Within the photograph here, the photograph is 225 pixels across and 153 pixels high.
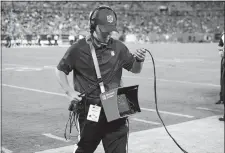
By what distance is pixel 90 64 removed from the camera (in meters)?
3.52

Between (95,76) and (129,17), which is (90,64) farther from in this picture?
(129,17)

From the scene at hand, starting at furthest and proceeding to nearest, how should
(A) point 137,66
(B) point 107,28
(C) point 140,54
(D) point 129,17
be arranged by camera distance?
1. (D) point 129,17
2. (A) point 137,66
3. (C) point 140,54
4. (B) point 107,28

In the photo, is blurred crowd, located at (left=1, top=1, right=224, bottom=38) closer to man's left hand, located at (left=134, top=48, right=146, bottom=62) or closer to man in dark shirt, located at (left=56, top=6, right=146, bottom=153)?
man in dark shirt, located at (left=56, top=6, right=146, bottom=153)

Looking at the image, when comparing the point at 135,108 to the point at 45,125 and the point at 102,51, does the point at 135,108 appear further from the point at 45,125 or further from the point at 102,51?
the point at 45,125

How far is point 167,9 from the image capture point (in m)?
77.2

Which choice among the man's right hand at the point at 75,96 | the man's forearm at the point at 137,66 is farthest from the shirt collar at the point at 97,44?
the man's right hand at the point at 75,96

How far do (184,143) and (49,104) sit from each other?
431cm

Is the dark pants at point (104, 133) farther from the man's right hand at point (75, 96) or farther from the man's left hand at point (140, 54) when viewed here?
the man's left hand at point (140, 54)

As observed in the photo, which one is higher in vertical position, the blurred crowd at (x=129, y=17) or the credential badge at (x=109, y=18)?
the credential badge at (x=109, y=18)

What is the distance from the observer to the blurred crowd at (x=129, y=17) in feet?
190

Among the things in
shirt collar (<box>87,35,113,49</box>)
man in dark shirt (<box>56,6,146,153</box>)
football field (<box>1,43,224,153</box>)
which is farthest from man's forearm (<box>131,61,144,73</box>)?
football field (<box>1,43,224,153</box>)

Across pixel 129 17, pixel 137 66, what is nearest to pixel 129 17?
pixel 129 17

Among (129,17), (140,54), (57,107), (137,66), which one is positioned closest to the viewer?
(140,54)

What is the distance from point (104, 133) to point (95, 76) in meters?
0.50
